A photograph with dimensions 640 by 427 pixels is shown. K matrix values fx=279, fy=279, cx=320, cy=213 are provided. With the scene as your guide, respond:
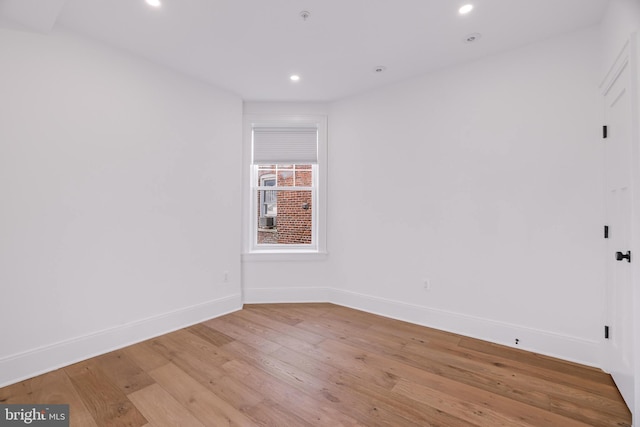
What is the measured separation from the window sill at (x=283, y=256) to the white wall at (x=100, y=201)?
0.41 meters

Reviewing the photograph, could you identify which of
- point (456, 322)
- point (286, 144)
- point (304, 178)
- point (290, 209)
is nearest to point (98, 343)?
point (290, 209)

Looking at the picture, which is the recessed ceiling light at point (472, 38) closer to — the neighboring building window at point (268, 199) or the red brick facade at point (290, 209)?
the red brick facade at point (290, 209)

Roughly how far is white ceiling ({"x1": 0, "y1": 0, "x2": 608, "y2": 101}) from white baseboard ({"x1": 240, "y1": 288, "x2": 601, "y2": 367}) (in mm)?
2597

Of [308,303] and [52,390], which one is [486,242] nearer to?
[308,303]

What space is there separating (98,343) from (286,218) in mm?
2406

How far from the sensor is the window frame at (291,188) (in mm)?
3779

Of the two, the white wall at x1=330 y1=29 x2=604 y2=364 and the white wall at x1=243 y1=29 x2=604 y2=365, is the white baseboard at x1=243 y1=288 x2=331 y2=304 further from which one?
the white wall at x1=330 y1=29 x2=604 y2=364

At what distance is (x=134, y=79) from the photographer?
2.72 m

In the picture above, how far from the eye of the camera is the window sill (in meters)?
3.73

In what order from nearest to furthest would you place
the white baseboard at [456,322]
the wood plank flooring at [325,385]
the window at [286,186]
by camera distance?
the wood plank flooring at [325,385], the white baseboard at [456,322], the window at [286,186]

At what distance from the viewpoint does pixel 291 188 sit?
387 cm

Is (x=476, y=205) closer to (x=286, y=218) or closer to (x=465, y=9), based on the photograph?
(x=465, y=9)

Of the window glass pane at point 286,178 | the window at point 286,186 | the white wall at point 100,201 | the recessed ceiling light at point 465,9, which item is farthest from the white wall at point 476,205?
the white wall at point 100,201

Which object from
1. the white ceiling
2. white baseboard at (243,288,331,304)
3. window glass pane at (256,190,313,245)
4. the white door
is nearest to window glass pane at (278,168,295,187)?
window glass pane at (256,190,313,245)
